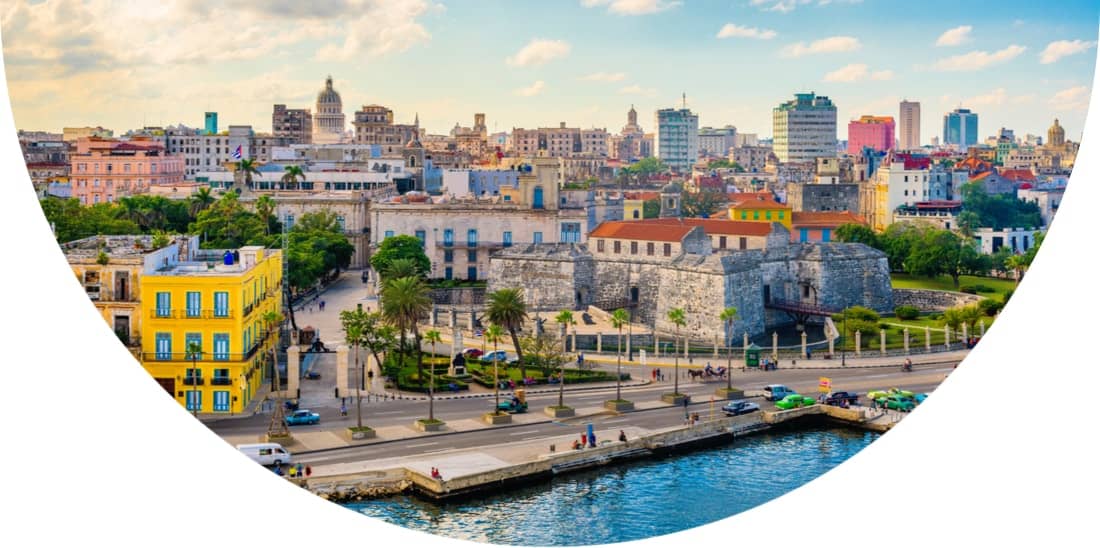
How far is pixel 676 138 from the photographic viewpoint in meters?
122

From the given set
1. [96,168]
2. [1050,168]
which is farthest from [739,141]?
[96,168]

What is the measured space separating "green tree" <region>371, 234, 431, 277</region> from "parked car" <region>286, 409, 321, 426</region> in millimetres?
15479

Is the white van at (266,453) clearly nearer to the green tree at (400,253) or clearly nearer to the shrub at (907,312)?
the green tree at (400,253)

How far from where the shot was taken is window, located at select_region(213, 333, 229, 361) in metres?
25.6

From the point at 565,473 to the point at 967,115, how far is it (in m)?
96.6

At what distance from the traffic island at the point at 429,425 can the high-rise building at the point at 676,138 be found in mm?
96416

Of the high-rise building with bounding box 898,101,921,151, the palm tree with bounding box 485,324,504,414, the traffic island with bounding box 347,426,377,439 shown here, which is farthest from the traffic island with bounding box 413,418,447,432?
the high-rise building with bounding box 898,101,921,151

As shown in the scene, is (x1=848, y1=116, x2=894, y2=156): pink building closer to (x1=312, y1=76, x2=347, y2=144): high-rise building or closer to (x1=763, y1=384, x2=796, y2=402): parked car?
(x1=312, y1=76, x2=347, y2=144): high-rise building

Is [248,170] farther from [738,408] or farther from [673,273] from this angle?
[738,408]

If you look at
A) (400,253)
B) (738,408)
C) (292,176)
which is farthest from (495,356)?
(292,176)

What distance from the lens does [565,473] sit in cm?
2358

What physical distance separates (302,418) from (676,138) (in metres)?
98.6

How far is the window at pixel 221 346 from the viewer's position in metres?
25.6

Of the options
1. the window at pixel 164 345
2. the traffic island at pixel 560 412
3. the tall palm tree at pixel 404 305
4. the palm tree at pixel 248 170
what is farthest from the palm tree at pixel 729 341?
the palm tree at pixel 248 170
